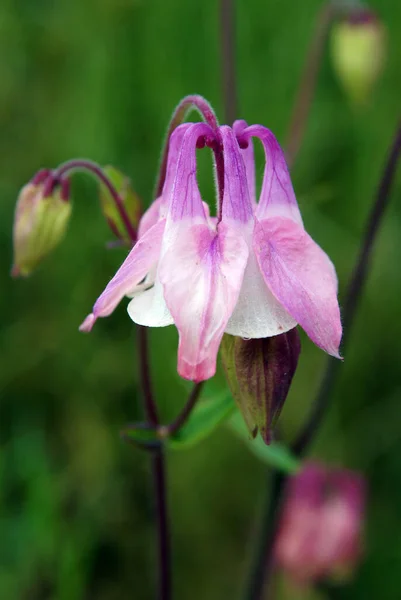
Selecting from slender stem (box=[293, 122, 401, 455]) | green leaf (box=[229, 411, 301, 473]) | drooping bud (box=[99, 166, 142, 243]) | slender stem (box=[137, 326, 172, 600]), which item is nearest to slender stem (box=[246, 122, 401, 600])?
slender stem (box=[293, 122, 401, 455])

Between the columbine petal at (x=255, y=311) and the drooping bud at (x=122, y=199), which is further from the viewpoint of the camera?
the drooping bud at (x=122, y=199)

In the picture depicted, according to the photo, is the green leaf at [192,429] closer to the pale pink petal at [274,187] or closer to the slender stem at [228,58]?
the pale pink petal at [274,187]

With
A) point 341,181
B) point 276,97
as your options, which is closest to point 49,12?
point 276,97

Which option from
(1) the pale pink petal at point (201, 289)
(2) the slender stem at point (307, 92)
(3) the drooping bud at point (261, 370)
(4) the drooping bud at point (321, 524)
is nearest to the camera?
(1) the pale pink petal at point (201, 289)

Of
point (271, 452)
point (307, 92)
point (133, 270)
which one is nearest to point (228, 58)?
point (307, 92)

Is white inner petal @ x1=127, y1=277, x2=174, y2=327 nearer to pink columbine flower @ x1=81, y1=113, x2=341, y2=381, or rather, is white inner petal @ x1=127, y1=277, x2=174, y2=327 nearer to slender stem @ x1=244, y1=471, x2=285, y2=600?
pink columbine flower @ x1=81, y1=113, x2=341, y2=381

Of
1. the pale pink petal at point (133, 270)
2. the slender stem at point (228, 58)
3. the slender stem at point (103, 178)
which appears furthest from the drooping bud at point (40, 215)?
the slender stem at point (228, 58)

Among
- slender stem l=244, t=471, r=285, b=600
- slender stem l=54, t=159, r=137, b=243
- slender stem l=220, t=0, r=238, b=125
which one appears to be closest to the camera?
slender stem l=54, t=159, r=137, b=243
